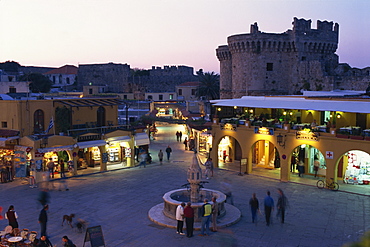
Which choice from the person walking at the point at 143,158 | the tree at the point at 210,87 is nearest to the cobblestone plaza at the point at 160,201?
the person walking at the point at 143,158

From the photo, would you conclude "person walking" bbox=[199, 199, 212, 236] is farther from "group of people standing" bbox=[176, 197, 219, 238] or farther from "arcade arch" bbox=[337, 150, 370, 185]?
"arcade arch" bbox=[337, 150, 370, 185]

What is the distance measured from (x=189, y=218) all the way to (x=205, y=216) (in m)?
0.64

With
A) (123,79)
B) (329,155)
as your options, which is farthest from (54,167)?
(123,79)

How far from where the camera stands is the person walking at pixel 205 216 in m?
13.5

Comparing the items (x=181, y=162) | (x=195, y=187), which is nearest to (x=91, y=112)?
(x=181, y=162)

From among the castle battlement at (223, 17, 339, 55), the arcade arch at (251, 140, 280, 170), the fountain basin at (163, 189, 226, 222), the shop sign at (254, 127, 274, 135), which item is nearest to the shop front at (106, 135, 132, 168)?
the arcade arch at (251, 140, 280, 170)

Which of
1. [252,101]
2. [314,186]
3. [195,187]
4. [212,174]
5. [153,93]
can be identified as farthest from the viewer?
[153,93]

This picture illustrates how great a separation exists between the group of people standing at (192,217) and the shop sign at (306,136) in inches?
383

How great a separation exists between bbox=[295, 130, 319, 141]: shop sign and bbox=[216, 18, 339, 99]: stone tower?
22.9 meters

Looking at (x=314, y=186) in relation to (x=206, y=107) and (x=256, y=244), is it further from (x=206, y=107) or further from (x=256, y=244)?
(x=206, y=107)

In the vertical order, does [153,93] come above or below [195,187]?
above

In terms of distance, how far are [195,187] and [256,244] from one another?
3.42 meters

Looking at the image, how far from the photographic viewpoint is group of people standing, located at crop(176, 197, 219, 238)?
13.4 m

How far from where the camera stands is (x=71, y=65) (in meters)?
102
